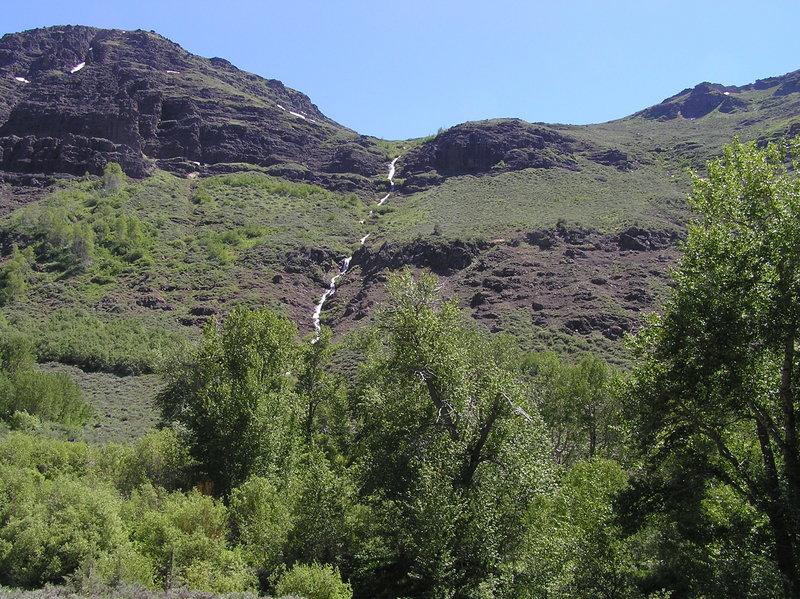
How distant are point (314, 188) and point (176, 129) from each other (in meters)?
34.1

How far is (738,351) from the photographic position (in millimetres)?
9430

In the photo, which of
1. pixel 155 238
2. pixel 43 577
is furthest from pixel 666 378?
pixel 155 238

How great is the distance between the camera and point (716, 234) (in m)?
10.2

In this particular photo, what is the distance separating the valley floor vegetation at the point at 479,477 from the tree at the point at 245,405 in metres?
0.10

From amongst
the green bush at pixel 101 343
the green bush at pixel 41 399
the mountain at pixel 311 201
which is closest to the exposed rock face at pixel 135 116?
the mountain at pixel 311 201

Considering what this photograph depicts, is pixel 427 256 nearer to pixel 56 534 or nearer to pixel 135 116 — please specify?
pixel 56 534

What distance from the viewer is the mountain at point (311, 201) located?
63.6 m

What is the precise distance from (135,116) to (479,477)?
119 m

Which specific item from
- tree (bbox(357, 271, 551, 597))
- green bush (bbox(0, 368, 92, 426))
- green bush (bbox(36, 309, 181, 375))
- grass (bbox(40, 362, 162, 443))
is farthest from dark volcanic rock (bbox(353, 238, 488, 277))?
tree (bbox(357, 271, 551, 597))

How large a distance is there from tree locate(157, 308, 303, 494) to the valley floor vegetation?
0.10 meters

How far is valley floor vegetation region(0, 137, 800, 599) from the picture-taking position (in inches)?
379

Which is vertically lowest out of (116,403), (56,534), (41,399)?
(116,403)

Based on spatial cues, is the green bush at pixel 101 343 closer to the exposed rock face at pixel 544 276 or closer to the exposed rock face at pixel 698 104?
the exposed rock face at pixel 544 276

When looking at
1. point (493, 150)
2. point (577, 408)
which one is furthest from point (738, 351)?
point (493, 150)
